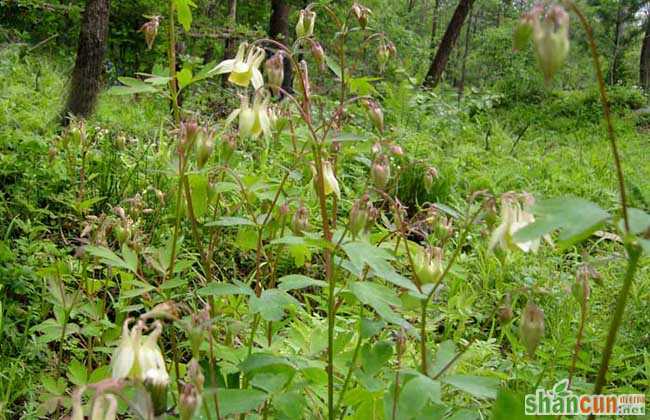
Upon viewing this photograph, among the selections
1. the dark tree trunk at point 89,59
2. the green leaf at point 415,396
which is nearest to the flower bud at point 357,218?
the green leaf at point 415,396

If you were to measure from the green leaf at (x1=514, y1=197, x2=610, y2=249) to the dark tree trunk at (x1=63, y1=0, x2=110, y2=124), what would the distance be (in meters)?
3.68

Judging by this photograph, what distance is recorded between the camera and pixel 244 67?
133 cm

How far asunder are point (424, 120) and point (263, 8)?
237 inches

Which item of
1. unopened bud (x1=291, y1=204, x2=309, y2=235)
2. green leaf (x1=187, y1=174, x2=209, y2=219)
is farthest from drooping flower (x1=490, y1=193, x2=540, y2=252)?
green leaf (x1=187, y1=174, x2=209, y2=219)

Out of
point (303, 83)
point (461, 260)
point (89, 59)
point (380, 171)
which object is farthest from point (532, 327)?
point (89, 59)

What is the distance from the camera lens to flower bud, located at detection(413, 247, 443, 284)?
1.26 metres

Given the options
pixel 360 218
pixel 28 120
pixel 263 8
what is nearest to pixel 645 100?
pixel 263 8

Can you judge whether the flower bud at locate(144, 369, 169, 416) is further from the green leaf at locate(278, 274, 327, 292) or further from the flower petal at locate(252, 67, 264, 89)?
the flower petal at locate(252, 67, 264, 89)

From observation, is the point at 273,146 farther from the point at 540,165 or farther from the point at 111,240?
the point at 540,165

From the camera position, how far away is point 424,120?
19.1 feet

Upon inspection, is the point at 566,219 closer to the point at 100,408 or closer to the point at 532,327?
the point at 532,327

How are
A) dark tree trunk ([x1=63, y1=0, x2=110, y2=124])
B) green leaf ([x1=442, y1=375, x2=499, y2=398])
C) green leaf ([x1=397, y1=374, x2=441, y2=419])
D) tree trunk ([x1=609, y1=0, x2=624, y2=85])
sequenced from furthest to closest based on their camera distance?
1. tree trunk ([x1=609, y1=0, x2=624, y2=85])
2. dark tree trunk ([x1=63, y1=0, x2=110, y2=124])
3. green leaf ([x1=442, y1=375, x2=499, y2=398])
4. green leaf ([x1=397, y1=374, x2=441, y2=419])

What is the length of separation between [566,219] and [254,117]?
0.75 metres

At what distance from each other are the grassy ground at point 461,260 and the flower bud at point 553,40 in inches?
14.4
